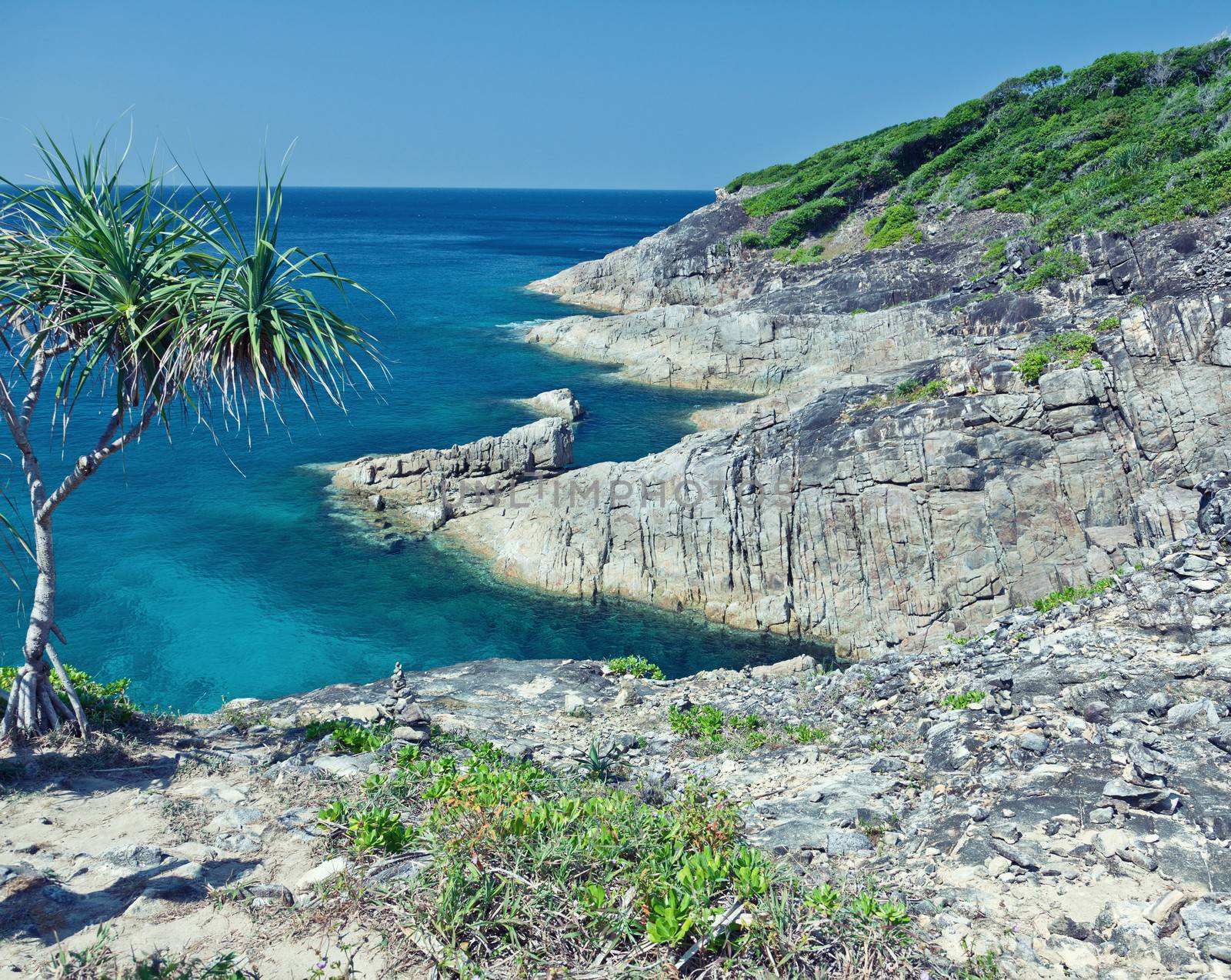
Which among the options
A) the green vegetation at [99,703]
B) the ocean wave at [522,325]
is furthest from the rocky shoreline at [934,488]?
the ocean wave at [522,325]

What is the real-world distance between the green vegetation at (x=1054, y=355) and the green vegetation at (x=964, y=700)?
16207mm

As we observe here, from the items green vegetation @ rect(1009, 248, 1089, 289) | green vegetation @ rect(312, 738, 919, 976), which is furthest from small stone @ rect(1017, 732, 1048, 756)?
green vegetation @ rect(1009, 248, 1089, 289)

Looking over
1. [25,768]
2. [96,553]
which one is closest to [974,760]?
[25,768]

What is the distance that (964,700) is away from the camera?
14.2m

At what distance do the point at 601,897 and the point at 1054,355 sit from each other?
26191 mm

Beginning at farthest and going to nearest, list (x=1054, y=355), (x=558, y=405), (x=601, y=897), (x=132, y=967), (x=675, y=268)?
(x=675, y=268) < (x=558, y=405) < (x=1054, y=355) < (x=601, y=897) < (x=132, y=967)

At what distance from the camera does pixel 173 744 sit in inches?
469

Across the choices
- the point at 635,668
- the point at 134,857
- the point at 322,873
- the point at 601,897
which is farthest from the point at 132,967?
the point at 635,668

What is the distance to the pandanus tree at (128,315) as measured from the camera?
385 inches

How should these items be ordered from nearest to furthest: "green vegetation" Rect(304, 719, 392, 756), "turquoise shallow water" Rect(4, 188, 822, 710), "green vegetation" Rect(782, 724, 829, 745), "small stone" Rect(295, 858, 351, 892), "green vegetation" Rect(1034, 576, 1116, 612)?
"small stone" Rect(295, 858, 351, 892) < "green vegetation" Rect(304, 719, 392, 756) < "green vegetation" Rect(782, 724, 829, 745) < "green vegetation" Rect(1034, 576, 1116, 612) < "turquoise shallow water" Rect(4, 188, 822, 710)

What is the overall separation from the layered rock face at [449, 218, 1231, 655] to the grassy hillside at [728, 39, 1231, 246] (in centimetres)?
785

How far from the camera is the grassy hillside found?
43.5 metres

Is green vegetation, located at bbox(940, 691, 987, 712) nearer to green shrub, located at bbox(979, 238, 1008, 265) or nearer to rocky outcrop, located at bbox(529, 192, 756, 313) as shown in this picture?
green shrub, located at bbox(979, 238, 1008, 265)

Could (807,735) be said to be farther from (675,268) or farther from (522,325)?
(675,268)
